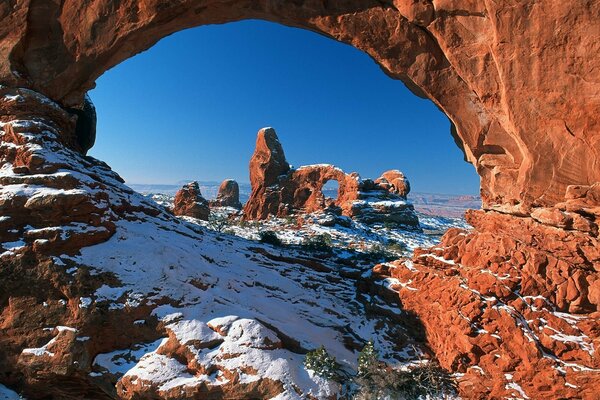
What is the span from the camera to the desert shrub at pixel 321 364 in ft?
33.9

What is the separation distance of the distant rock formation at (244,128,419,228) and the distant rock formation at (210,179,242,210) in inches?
676

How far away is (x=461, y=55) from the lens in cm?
1315

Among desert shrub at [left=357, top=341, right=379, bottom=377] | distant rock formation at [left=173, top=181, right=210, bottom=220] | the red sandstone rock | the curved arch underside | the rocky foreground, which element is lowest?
desert shrub at [left=357, top=341, right=379, bottom=377]

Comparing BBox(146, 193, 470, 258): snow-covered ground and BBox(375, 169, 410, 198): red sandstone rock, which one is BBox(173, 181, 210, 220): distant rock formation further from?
BBox(375, 169, 410, 198): red sandstone rock

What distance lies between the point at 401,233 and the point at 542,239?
4346 centimetres

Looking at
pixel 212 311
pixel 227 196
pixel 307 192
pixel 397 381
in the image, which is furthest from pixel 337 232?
pixel 227 196

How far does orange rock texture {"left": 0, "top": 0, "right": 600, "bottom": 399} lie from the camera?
10.3 meters

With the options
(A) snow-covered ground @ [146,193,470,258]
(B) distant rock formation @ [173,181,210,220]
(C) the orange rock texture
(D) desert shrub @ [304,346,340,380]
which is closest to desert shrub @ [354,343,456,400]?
(C) the orange rock texture

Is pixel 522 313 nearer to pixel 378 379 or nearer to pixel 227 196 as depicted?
pixel 378 379

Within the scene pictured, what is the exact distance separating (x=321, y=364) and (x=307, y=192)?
51817 millimetres

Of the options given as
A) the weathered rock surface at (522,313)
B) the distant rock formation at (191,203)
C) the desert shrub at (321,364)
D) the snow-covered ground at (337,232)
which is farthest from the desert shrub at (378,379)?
the distant rock formation at (191,203)

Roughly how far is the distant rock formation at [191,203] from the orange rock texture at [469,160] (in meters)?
35.1

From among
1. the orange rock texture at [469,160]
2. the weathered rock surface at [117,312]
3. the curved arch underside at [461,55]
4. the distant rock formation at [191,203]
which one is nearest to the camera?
the weathered rock surface at [117,312]

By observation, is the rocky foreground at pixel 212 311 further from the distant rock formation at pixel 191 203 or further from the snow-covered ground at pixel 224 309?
the distant rock formation at pixel 191 203
